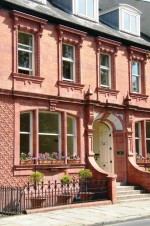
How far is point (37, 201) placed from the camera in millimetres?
15969

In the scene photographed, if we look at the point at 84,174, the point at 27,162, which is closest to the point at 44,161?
the point at 27,162

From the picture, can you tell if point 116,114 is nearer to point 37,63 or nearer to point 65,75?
point 65,75

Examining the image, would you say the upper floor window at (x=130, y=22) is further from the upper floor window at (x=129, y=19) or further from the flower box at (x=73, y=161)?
the flower box at (x=73, y=161)

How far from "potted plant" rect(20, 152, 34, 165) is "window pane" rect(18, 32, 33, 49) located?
467cm

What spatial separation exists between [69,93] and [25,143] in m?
3.26

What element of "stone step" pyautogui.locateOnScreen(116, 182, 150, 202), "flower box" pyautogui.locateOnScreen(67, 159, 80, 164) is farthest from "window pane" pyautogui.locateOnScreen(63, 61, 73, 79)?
"stone step" pyautogui.locateOnScreen(116, 182, 150, 202)

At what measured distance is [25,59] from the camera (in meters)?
18.5

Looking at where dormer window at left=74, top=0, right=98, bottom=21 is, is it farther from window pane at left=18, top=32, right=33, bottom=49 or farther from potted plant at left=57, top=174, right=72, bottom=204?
potted plant at left=57, top=174, right=72, bottom=204

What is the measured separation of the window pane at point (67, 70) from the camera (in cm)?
1995

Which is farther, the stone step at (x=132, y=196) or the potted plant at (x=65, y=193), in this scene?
the stone step at (x=132, y=196)

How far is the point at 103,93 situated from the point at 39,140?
4512mm

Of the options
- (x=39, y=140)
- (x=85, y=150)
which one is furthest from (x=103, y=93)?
(x=39, y=140)

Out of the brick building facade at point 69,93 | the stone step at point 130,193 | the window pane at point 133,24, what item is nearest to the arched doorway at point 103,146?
the brick building facade at point 69,93

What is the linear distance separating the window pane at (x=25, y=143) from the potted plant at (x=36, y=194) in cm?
124
